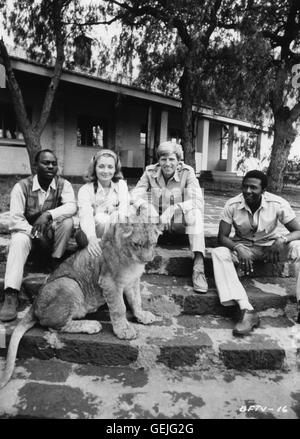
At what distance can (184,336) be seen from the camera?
3.25 m

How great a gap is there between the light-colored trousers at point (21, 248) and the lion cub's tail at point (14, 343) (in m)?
0.40

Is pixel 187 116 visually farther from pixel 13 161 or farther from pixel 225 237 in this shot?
pixel 225 237

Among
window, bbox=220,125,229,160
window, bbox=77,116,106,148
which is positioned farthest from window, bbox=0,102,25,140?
window, bbox=220,125,229,160

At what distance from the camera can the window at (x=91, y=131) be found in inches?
576

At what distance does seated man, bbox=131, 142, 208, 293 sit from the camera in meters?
3.88

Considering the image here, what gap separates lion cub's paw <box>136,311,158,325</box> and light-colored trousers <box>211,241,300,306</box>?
0.70 meters

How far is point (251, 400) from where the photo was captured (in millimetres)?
2664

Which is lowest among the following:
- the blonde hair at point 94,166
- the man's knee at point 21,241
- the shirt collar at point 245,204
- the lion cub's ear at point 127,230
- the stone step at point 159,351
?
the stone step at point 159,351

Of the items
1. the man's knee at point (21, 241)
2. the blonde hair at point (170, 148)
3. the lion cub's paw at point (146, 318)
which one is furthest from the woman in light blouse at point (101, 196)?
the lion cub's paw at point (146, 318)

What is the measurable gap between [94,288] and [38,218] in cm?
97

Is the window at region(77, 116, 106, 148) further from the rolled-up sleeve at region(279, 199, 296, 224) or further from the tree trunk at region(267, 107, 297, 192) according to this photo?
the rolled-up sleeve at region(279, 199, 296, 224)

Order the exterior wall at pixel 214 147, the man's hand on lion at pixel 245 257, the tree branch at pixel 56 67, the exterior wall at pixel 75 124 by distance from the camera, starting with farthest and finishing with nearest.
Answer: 1. the exterior wall at pixel 214 147
2. the exterior wall at pixel 75 124
3. the tree branch at pixel 56 67
4. the man's hand on lion at pixel 245 257

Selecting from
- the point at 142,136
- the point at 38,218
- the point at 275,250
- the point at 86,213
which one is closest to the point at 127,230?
the point at 86,213

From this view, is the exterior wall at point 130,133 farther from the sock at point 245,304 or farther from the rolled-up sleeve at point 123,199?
the sock at point 245,304
